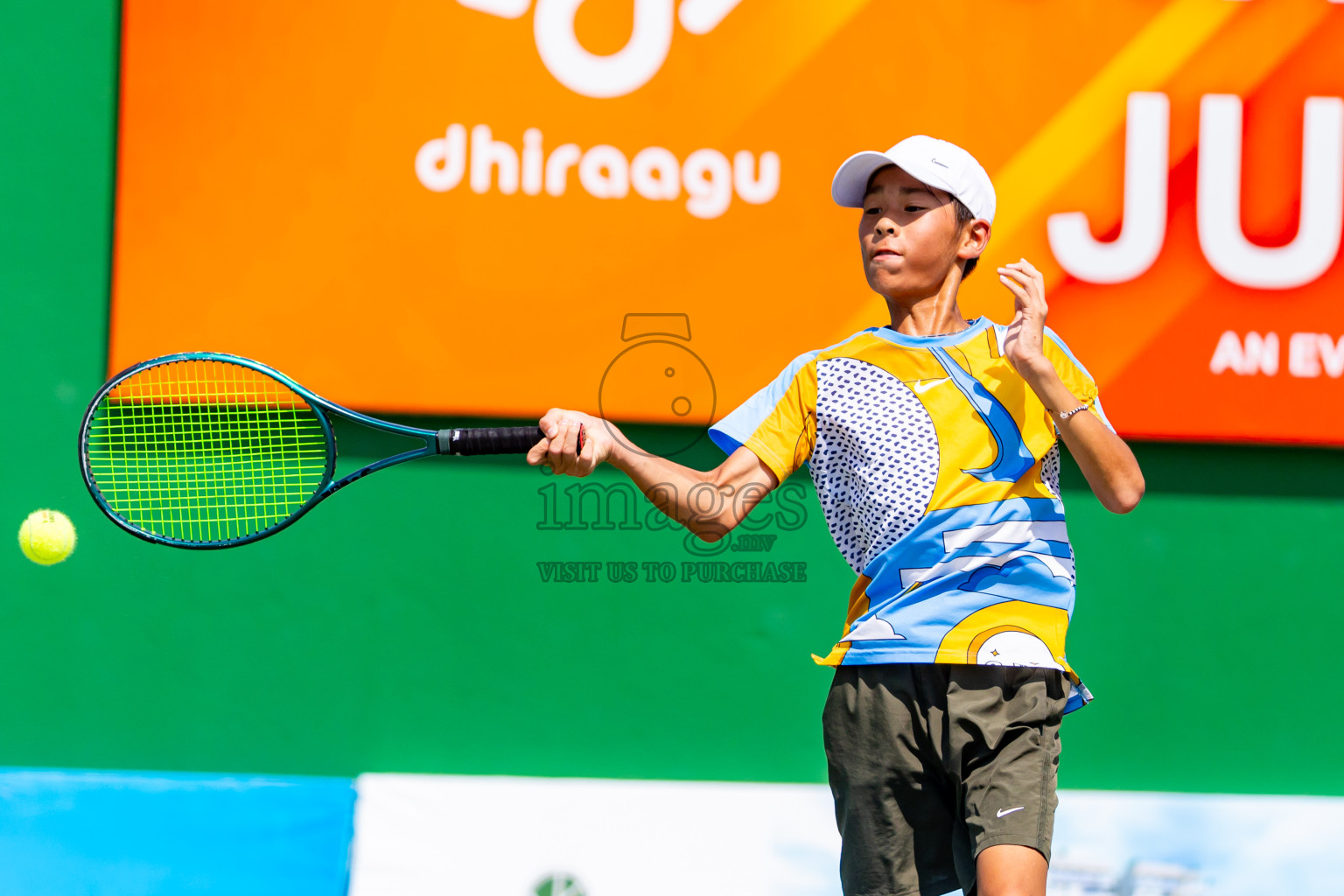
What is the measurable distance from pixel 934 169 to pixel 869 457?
20.9 inches

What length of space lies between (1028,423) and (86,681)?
109 inches

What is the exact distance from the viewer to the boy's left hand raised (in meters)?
2.07

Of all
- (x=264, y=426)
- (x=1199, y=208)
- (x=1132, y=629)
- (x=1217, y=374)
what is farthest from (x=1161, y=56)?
(x=264, y=426)

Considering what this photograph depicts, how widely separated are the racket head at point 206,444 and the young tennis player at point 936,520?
154 centimetres

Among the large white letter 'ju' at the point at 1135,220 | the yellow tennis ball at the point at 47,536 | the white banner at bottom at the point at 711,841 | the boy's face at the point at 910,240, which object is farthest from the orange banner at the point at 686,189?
the boy's face at the point at 910,240

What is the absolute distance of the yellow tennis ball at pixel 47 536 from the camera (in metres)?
3.44

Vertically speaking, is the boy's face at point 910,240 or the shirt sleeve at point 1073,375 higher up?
the boy's face at point 910,240

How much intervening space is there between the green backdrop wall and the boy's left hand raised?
1.59m

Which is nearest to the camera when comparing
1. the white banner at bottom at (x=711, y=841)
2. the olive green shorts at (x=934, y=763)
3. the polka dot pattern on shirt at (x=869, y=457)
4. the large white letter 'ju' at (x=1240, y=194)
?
the olive green shorts at (x=934, y=763)

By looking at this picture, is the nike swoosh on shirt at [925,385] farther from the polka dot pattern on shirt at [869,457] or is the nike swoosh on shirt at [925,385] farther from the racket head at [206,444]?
the racket head at [206,444]

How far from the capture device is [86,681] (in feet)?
11.7

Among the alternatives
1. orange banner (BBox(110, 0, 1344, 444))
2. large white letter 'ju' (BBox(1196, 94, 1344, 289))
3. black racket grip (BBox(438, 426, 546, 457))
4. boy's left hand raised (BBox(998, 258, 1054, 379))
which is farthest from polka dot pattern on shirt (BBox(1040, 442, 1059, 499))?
large white letter 'ju' (BBox(1196, 94, 1344, 289))

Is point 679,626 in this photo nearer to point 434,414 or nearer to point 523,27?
point 434,414

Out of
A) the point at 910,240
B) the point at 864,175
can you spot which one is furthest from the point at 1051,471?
the point at 864,175
